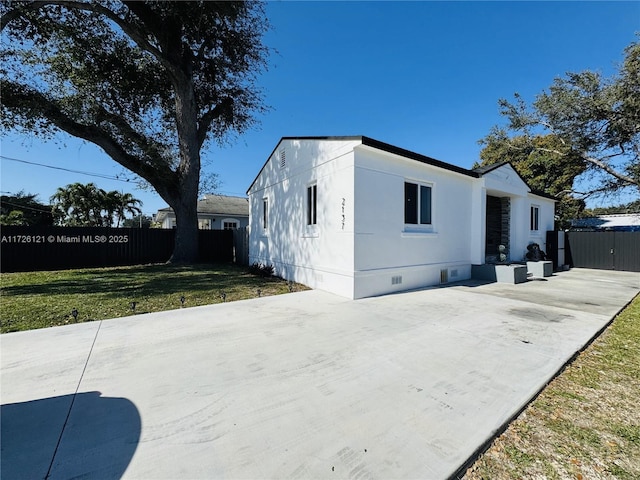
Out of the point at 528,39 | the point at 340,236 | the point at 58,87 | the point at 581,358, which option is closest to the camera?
the point at 581,358

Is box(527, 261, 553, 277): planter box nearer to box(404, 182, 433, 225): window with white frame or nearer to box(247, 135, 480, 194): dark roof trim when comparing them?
box(247, 135, 480, 194): dark roof trim

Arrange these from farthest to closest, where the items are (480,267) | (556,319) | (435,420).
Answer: (480,267) < (556,319) < (435,420)

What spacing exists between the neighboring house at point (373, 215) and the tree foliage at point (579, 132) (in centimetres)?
863

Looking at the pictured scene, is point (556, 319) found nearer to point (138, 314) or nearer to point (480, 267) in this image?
point (480, 267)

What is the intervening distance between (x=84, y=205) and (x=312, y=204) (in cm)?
2838

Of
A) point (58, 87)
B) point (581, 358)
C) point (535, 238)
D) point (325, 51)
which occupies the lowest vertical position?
point (581, 358)

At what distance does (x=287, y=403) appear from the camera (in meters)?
2.44

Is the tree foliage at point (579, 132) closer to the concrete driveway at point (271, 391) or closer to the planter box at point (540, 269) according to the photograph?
the planter box at point (540, 269)

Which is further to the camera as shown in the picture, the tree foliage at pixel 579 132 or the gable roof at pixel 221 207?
the gable roof at pixel 221 207

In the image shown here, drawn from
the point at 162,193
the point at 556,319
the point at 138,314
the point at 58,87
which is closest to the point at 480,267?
the point at 556,319

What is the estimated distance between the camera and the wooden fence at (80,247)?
1116 centimetres

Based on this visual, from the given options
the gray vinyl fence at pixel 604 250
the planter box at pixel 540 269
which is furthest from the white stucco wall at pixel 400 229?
the gray vinyl fence at pixel 604 250

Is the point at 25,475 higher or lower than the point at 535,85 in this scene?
lower

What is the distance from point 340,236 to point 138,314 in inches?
183
